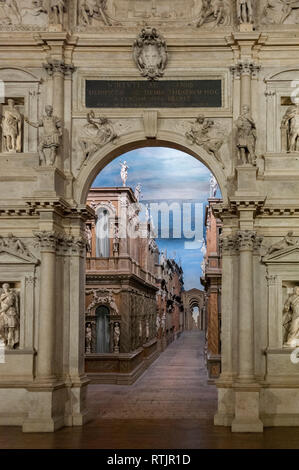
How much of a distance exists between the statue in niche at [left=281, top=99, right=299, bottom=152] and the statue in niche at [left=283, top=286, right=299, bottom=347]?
342 centimetres

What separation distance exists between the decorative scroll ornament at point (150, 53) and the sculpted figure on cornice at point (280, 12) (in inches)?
104

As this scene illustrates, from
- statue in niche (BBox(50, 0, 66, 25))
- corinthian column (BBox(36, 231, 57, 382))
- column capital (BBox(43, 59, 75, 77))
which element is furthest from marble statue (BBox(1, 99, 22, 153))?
corinthian column (BBox(36, 231, 57, 382))

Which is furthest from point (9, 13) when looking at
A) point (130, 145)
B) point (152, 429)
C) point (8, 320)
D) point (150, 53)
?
point (152, 429)

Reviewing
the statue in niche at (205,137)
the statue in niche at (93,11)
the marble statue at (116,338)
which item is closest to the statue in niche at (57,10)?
the statue in niche at (93,11)

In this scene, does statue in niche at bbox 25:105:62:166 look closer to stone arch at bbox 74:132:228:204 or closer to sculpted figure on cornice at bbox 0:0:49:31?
stone arch at bbox 74:132:228:204

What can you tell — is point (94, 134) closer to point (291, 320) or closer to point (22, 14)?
point (22, 14)

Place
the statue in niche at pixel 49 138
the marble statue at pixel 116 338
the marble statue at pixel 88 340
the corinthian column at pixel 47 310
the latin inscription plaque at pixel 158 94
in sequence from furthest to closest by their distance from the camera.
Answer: the marble statue at pixel 88 340
the marble statue at pixel 116 338
the latin inscription plaque at pixel 158 94
the statue in niche at pixel 49 138
the corinthian column at pixel 47 310

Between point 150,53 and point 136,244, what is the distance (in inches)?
688

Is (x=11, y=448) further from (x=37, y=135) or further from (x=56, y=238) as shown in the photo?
(x=37, y=135)

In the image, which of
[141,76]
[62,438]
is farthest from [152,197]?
[62,438]

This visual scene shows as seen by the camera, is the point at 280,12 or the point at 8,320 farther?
the point at 280,12

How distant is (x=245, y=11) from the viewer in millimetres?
16219

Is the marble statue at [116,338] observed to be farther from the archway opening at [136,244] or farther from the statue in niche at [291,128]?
the statue in niche at [291,128]

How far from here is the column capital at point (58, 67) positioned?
16375 millimetres
